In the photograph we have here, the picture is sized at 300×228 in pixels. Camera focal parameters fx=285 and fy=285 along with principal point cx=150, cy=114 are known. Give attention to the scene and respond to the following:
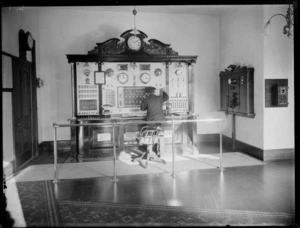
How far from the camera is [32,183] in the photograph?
473 centimetres

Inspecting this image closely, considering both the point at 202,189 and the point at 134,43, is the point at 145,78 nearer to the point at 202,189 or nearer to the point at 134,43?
the point at 134,43

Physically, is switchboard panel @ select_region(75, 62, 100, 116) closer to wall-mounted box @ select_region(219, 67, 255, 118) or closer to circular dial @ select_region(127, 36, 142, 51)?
circular dial @ select_region(127, 36, 142, 51)

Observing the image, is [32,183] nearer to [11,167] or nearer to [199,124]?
[11,167]

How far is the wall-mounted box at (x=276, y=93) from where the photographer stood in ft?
19.7

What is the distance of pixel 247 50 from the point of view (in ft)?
22.4

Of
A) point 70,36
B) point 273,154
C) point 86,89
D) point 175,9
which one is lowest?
point 273,154

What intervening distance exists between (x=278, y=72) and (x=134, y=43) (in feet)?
11.2

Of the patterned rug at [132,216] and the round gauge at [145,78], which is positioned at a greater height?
the round gauge at [145,78]

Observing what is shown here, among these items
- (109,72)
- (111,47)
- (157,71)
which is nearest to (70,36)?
(111,47)

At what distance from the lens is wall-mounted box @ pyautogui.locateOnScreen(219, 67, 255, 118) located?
6.52 m

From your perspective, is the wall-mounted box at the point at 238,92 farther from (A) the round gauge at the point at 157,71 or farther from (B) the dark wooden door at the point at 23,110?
(B) the dark wooden door at the point at 23,110

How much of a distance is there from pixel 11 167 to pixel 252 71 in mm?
5425

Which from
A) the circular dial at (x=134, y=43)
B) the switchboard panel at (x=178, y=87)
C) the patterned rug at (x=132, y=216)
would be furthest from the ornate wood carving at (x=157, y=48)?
the patterned rug at (x=132, y=216)

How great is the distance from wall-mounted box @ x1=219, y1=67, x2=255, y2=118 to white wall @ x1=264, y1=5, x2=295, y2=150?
48 cm
